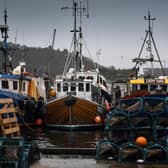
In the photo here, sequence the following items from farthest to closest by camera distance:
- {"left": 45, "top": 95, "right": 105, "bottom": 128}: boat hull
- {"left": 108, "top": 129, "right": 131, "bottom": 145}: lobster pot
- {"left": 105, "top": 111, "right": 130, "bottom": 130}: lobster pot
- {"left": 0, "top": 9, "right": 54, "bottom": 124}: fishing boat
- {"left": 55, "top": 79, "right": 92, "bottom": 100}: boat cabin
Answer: {"left": 55, "top": 79, "right": 92, "bottom": 100}: boat cabin
{"left": 45, "top": 95, "right": 105, "bottom": 128}: boat hull
{"left": 0, "top": 9, "right": 54, "bottom": 124}: fishing boat
{"left": 108, "top": 129, "right": 131, "bottom": 145}: lobster pot
{"left": 105, "top": 111, "right": 130, "bottom": 130}: lobster pot

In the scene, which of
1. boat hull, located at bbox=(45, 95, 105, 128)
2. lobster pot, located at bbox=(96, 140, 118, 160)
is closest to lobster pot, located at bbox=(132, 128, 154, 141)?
lobster pot, located at bbox=(96, 140, 118, 160)

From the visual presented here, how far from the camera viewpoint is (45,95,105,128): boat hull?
24.8 m

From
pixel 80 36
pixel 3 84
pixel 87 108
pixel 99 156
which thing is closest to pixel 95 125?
pixel 87 108

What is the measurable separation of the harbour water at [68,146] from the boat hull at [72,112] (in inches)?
26.6

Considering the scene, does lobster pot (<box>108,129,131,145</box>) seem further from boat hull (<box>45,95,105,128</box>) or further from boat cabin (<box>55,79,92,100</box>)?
boat cabin (<box>55,79,92,100</box>)

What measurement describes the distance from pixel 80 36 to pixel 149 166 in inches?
726

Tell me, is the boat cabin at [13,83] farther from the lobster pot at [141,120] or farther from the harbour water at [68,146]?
the lobster pot at [141,120]

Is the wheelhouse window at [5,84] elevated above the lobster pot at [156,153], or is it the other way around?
the wheelhouse window at [5,84]

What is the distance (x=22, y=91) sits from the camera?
1004 inches

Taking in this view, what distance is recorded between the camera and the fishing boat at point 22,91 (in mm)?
24125

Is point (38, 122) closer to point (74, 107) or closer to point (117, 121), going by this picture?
point (74, 107)

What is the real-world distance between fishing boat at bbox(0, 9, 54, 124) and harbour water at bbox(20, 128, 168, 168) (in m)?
1.03

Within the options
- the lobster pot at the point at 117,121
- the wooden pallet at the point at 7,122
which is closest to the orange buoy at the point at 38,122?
the wooden pallet at the point at 7,122

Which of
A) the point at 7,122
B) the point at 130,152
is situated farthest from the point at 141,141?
the point at 7,122
